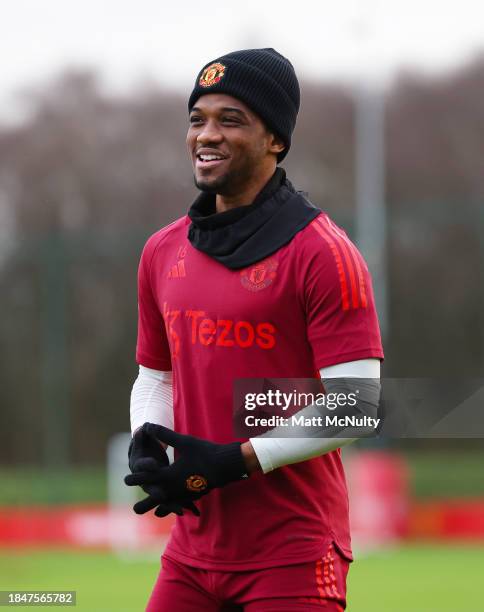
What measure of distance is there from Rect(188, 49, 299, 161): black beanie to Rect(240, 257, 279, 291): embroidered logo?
0.47 metres

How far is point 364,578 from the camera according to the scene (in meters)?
12.1

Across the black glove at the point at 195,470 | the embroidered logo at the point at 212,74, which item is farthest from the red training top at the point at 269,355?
the embroidered logo at the point at 212,74

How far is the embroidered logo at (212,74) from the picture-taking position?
12.0 feet

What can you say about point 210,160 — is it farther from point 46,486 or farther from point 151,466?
point 46,486

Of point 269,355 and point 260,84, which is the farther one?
point 260,84

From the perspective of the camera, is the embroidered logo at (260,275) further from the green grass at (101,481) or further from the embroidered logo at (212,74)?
the green grass at (101,481)

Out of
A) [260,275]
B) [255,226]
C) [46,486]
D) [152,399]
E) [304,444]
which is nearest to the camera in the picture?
[304,444]

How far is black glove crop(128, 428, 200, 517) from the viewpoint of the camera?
136 inches

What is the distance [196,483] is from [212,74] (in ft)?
3.80

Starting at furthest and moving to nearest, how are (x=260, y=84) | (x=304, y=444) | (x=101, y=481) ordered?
(x=101, y=481) < (x=260, y=84) < (x=304, y=444)

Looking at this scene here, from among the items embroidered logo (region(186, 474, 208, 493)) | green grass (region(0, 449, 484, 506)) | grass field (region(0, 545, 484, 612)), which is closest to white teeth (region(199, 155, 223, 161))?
embroidered logo (region(186, 474, 208, 493))

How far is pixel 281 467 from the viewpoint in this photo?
351cm

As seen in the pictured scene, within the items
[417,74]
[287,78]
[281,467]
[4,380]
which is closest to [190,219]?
[287,78]

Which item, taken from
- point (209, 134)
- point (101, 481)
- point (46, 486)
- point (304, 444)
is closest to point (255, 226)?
point (209, 134)
